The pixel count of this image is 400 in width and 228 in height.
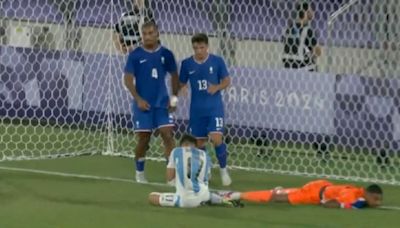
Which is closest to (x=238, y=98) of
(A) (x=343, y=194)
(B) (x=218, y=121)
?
(B) (x=218, y=121)

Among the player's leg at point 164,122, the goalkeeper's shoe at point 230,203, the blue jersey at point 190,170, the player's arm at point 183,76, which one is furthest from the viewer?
the player's arm at point 183,76

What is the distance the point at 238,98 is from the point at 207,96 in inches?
134

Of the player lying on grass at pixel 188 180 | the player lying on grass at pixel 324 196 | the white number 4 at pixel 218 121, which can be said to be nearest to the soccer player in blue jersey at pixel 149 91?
the white number 4 at pixel 218 121

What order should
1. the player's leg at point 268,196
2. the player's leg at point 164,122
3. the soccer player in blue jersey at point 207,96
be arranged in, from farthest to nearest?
the soccer player in blue jersey at point 207,96 → the player's leg at point 164,122 → the player's leg at point 268,196

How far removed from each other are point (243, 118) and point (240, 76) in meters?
0.62

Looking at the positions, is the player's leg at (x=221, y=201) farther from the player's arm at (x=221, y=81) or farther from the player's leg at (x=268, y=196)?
the player's arm at (x=221, y=81)

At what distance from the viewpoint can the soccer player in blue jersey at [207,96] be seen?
44.2 ft

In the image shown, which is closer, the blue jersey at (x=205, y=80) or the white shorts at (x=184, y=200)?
the white shorts at (x=184, y=200)

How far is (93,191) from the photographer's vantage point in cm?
1243

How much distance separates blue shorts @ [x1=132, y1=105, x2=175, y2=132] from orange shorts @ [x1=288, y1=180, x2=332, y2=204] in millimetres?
2074

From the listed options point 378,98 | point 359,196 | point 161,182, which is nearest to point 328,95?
point 378,98

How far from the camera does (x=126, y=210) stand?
11.1 metres

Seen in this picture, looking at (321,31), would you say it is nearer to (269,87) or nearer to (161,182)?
(269,87)

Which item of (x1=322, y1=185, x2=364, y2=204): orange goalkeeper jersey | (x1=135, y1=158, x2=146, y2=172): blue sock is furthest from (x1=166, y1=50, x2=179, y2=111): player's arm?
(x1=322, y1=185, x2=364, y2=204): orange goalkeeper jersey
